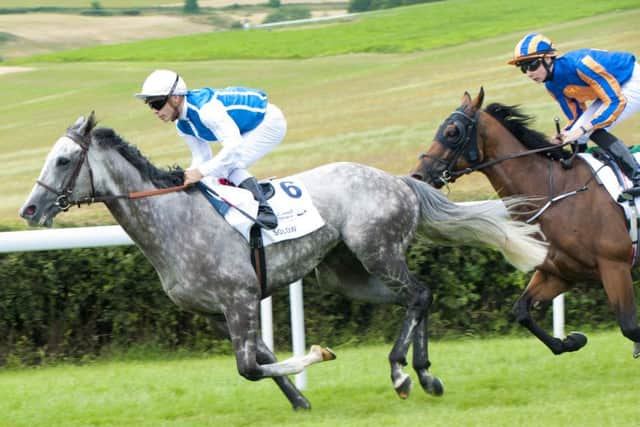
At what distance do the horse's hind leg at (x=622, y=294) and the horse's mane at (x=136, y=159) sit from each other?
2.18 metres

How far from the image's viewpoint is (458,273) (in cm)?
677

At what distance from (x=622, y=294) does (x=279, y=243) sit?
1.76m

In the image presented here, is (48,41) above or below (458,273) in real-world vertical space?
below

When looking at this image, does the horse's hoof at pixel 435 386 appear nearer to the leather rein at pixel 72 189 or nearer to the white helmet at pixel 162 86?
the leather rein at pixel 72 189

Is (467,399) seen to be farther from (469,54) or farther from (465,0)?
(465,0)

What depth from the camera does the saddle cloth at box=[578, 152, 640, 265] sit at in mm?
5496

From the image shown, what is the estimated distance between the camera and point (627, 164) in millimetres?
5566

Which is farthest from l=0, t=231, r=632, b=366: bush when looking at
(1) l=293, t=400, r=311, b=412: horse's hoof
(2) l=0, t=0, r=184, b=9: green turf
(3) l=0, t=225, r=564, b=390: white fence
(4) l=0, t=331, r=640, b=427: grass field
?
(2) l=0, t=0, r=184, b=9: green turf

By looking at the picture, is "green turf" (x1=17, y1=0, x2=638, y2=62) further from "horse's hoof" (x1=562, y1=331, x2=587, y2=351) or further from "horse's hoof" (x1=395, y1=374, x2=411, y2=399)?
"horse's hoof" (x1=395, y1=374, x2=411, y2=399)

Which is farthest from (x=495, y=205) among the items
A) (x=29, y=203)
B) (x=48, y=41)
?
(x=48, y=41)

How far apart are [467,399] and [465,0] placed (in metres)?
26.3

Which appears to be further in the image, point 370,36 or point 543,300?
point 370,36

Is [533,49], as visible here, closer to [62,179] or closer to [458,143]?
[458,143]

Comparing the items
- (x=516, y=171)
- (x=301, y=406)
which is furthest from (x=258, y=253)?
(x=516, y=171)
